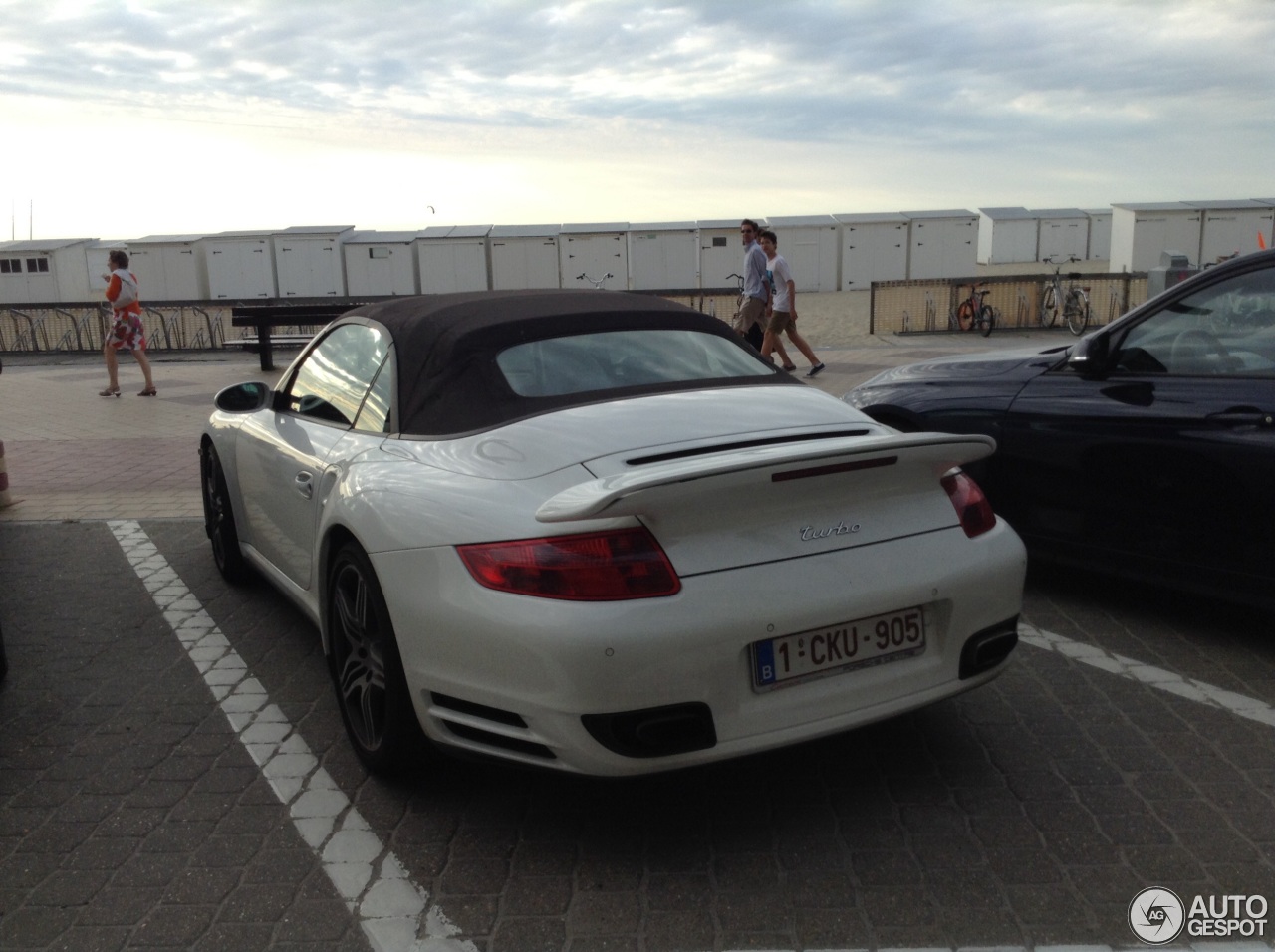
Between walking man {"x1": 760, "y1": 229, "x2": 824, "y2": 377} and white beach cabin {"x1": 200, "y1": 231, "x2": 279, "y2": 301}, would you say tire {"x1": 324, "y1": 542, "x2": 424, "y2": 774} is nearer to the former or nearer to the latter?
walking man {"x1": 760, "y1": 229, "x2": 824, "y2": 377}

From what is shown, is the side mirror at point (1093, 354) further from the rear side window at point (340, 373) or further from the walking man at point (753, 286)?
the walking man at point (753, 286)

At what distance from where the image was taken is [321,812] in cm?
339

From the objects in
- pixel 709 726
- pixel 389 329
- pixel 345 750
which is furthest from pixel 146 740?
pixel 709 726

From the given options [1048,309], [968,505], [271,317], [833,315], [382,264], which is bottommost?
[833,315]

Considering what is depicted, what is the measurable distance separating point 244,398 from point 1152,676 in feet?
12.9

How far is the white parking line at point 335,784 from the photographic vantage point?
9.02ft

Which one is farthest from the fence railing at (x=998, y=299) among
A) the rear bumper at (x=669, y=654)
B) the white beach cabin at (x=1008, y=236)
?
the white beach cabin at (x=1008, y=236)

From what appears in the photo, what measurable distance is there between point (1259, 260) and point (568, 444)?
2997 millimetres

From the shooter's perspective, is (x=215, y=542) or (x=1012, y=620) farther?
(x=215, y=542)

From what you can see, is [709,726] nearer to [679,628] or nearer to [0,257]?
[679,628]

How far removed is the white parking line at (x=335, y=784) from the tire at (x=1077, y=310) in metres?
16.7

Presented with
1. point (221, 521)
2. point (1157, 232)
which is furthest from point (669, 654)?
point (1157, 232)

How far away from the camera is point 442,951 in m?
2.66

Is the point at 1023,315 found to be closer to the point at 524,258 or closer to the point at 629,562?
the point at 524,258
